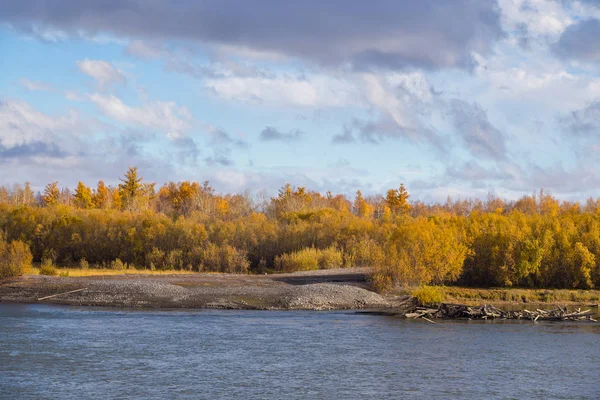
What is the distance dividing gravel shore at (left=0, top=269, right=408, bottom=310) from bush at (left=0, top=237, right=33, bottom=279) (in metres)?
0.90

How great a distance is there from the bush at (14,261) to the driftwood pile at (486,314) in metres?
27.6

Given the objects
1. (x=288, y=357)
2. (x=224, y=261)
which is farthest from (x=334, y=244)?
(x=288, y=357)

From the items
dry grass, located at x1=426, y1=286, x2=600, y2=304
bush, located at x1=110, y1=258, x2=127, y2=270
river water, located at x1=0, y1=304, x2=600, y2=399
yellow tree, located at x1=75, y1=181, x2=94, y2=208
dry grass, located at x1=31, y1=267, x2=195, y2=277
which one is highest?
yellow tree, located at x1=75, y1=181, x2=94, y2=208

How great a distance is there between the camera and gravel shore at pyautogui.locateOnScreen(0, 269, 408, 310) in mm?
41469

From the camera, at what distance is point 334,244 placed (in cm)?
6234

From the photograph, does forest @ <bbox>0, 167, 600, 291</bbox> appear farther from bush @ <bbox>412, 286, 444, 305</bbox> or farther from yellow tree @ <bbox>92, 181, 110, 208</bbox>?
yellow tree @ <bbox>92, 181, 110, 208</bbox>

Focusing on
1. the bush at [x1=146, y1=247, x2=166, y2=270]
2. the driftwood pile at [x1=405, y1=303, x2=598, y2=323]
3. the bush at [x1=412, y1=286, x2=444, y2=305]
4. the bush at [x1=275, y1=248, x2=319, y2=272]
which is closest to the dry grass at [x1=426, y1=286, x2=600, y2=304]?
the bush at [x1=412, y1=286, x2=444, y2=305]

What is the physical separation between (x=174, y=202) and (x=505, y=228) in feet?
310

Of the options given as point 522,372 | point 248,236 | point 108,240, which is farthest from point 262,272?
point 522,372

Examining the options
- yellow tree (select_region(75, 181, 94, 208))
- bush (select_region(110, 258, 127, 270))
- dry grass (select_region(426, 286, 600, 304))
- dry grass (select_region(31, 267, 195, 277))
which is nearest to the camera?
dry grass (select_region(426, 286, 600, 304))

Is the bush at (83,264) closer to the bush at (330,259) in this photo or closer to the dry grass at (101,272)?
the dry grass at (101,272)

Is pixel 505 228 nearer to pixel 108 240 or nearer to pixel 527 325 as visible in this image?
pixel 527 325

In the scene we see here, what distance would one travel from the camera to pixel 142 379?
2188 centimetres

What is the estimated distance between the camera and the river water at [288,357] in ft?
68.6
